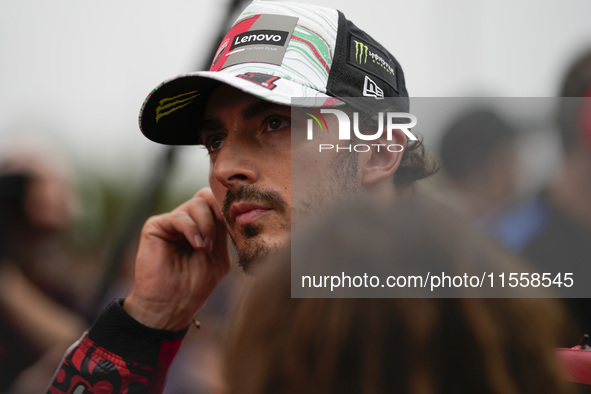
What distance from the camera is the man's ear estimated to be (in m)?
1.15

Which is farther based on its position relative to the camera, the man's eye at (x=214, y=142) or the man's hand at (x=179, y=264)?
the man's hand at (x=179, y=264)

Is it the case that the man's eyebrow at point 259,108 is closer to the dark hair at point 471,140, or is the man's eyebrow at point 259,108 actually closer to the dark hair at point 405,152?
the dark hair at point 405,152

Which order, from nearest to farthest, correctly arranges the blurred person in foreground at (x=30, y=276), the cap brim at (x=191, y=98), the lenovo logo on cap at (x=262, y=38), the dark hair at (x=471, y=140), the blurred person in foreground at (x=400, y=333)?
the blurred person in foreground at (x=400, y=333)
the cap brim at (x=191, y=98)
the lenovo logo on cap at (x=262, y=38)
the dark hair at (x=471, y=140)
the blurred person in foreground at (x=30, y=276)

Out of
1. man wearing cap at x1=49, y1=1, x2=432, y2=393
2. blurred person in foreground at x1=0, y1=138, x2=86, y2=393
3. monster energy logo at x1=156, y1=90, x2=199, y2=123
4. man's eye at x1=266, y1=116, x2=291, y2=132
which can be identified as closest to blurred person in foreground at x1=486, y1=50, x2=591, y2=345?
man wearing cap at x1=49, y1=1, x2=432, y2=393

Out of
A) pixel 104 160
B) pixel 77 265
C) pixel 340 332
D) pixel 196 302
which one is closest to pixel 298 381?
pixel 340 332

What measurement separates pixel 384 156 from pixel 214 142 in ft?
1.31

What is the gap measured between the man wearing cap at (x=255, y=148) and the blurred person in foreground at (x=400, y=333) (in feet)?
1.54

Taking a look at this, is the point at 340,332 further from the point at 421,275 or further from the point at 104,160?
the point at 104,160

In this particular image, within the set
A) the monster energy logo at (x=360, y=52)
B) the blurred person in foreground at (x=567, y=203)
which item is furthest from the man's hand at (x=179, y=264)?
the blurred person in foreground at (x=567, y=203)

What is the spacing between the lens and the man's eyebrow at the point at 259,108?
42.9 inches

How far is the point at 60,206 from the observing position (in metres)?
2.69

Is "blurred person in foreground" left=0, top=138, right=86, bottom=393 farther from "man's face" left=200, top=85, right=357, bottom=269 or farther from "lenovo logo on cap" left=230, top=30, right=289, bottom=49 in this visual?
"lenovo logo on cap" left=230, top=30, right=289, bottom=49

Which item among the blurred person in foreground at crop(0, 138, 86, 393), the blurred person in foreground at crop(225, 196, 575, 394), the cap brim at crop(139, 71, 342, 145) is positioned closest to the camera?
the blurred person in foreground at crop(225, 196, 575, 394)

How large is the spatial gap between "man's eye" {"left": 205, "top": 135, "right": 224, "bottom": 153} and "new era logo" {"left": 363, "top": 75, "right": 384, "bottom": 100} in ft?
1.13
